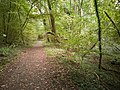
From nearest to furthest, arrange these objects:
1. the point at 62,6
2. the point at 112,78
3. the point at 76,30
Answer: the point at 112,78
the point at 76,30
the point at 62,6

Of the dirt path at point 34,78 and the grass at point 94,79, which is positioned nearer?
the dirt path at point 34,78

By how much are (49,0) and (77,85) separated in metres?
12.4

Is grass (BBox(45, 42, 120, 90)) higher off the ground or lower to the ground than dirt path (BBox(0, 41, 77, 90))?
lower

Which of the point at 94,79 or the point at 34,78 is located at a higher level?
the point at 34,78

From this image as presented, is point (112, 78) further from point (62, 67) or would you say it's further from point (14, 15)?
point (14, 15)

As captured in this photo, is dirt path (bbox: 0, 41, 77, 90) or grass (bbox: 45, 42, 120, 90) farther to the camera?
grass (bbox: 45, 42, 120, 90)

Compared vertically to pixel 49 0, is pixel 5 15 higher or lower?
lower

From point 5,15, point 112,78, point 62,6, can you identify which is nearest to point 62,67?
point 112,78

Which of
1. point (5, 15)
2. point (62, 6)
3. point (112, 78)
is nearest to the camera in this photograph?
point (112, 78)

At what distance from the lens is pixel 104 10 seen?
18.9ft

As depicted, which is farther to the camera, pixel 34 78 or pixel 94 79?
pixel 94 79

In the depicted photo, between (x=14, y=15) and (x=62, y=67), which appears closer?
(x=62, y=67)

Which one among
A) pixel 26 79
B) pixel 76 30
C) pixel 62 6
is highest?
pixel 62 6

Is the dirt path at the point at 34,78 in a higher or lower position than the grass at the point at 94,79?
higher
